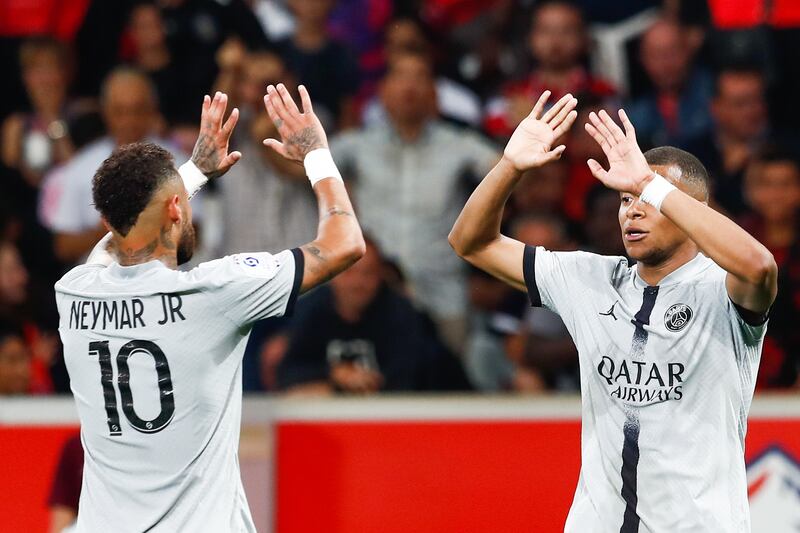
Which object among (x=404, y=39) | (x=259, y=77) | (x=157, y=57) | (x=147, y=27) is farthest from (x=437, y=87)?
(x=147, y=27)

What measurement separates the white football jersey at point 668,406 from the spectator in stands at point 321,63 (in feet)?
16.2

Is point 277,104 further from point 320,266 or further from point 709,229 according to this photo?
point 709,229

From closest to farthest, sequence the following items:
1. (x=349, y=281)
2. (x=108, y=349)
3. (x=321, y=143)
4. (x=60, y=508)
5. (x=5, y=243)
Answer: (x=108, y=349) < (x=321, y=143) < (x=60, y=508) < (x=349, y=281) < (x=5, y=243)

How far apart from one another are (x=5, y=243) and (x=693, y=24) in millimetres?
5115

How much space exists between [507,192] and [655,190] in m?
0.64

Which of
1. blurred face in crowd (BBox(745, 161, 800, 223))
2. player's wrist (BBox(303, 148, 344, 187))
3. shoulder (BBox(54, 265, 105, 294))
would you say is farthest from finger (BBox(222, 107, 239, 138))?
blurred face in crowd (BBox(745, 161, 800, 223))

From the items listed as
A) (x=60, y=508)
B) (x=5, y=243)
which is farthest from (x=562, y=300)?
(x=5, y=243)

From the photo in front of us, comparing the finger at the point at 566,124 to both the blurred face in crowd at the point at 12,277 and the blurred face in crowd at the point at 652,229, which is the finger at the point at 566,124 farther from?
the blurred face in crowd at the point at 12,277

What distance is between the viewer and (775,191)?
8133mm

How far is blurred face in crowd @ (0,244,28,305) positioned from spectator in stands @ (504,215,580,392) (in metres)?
3.23

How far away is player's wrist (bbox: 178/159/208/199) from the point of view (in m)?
4.82

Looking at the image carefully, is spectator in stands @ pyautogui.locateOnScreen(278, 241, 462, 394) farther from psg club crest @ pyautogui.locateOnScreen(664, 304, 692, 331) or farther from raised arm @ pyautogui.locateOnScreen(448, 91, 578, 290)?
psg club crest @ pyautogui.locateOnScreen(664, 304, 692, 331)

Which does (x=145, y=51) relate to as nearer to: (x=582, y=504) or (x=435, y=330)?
(x=435, y=330)

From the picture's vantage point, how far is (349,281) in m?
7.77
